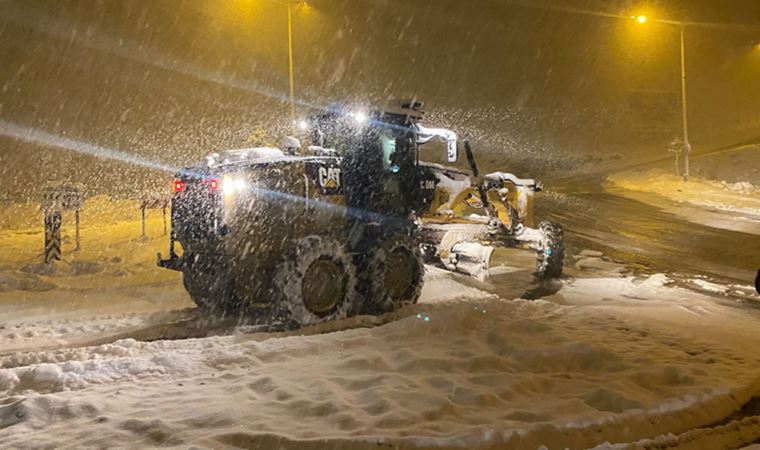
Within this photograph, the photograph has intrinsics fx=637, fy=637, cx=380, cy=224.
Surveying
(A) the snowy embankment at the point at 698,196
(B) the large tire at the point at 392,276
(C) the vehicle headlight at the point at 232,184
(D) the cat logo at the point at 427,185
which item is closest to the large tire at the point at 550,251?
(D) the cat logo at the point at 427,185

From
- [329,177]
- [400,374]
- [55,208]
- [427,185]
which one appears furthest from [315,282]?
[55,208]

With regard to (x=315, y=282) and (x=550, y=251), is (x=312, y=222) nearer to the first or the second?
(x=315, y=282)

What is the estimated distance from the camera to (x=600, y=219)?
1984 centimetres

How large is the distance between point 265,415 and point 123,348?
9.17ft

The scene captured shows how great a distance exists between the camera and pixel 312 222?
30.0ft

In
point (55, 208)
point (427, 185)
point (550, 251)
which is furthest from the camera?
point (55, 208)

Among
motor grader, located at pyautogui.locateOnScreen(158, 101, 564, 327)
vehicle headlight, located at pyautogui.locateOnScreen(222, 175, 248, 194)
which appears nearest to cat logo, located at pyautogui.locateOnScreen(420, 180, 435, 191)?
motor grader, located at pyautogui.locateOnScreen(158, 101, 564, 327)

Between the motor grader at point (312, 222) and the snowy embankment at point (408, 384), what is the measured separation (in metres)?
0.72

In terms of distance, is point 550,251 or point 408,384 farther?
point 550,251

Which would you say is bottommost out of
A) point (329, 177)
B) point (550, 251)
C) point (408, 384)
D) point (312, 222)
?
point (408, 384)

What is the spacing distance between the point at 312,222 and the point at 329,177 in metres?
0.71

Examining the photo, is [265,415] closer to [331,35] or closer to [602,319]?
[602,319]

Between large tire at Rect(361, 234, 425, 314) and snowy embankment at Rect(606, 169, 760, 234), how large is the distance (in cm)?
1235

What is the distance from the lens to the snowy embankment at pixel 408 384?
4.70 meters
